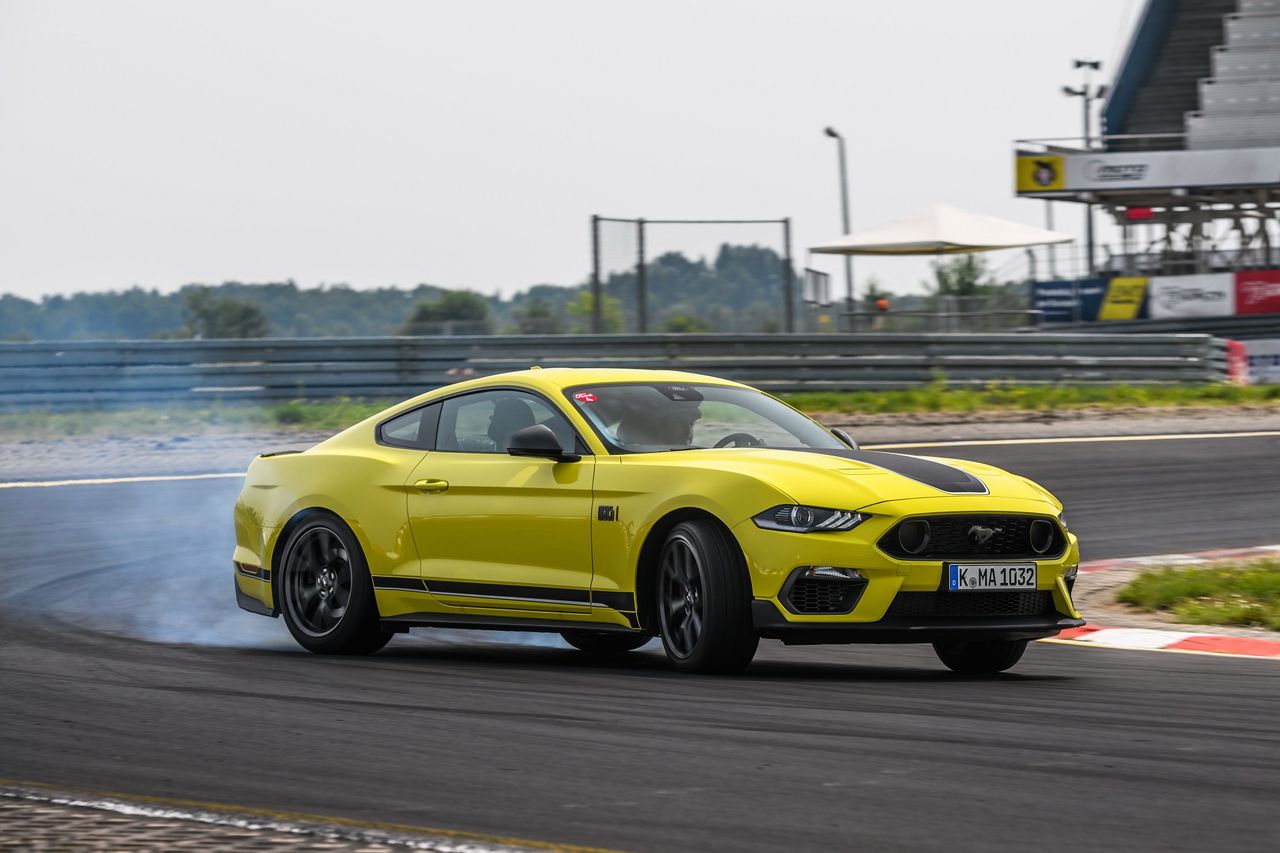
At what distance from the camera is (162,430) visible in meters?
20.6

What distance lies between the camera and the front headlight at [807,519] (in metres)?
6.75

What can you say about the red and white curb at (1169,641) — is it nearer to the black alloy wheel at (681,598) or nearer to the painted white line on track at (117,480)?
the black alloy wheel at (681,598)

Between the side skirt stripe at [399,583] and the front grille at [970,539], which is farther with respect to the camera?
the side skirt stripe at [399,583]

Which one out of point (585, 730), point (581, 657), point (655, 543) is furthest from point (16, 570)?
point (585, 730)

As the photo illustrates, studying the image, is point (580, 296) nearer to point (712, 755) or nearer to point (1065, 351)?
point (1065, 351)

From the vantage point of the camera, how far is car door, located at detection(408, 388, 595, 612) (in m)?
7.47

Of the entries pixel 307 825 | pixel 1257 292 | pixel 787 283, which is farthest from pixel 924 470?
pixel 1257 292

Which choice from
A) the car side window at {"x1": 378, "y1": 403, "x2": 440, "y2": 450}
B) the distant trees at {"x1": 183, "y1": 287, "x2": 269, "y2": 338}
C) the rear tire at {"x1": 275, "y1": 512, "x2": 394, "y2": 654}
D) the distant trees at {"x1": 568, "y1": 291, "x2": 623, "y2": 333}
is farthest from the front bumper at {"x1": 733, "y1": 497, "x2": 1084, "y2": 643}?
the distant trees at {"x1": 183, "y1": 287, "x2": 269, "y2": 338}

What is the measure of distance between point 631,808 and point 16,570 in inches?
297

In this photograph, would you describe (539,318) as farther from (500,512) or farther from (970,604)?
(970,604)

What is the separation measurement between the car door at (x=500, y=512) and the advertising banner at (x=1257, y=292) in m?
36.1

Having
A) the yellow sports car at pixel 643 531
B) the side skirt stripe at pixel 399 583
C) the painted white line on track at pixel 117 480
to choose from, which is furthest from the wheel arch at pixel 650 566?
the painted white line on track at pixel 117 480

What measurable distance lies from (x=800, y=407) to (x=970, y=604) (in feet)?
46.4

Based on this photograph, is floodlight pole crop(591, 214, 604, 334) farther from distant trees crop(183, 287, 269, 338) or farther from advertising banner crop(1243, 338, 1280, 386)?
advertising banner crop(1243, 338, 1280, 386)
